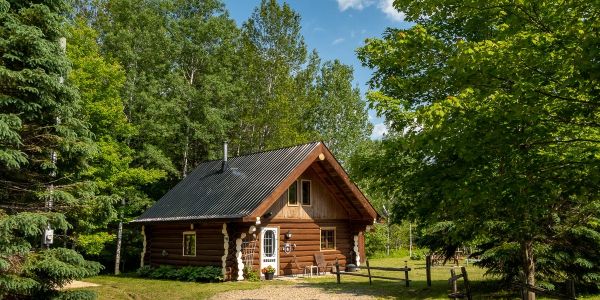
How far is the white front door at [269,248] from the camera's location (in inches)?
843

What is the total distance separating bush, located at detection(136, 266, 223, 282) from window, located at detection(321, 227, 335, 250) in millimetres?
5920

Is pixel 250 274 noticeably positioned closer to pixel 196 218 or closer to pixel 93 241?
pixel 196 218

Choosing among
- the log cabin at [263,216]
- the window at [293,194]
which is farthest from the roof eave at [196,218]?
the window at [293,194]

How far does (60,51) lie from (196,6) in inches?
1045

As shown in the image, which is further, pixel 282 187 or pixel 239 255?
pixel 282 187

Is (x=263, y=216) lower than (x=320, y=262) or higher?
higher

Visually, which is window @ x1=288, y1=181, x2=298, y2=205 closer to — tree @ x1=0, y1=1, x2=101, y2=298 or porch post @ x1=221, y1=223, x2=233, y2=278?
porch post @ x1=221, y1=223, x2=233, y2=278

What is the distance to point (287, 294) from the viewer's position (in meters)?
16.3

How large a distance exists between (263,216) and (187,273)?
4.08 meters

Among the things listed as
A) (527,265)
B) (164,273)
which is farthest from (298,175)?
(527,265)

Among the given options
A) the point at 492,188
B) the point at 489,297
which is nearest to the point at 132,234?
the point at 489,297

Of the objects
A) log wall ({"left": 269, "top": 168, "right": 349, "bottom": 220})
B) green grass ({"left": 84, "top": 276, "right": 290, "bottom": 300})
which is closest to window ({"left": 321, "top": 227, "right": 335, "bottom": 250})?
log wall ({"left": 269, "top": 168, "right": 349, "bottom": 220})

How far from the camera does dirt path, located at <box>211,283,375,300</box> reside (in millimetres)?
15637

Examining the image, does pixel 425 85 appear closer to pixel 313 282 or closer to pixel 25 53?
pixel 25 53
